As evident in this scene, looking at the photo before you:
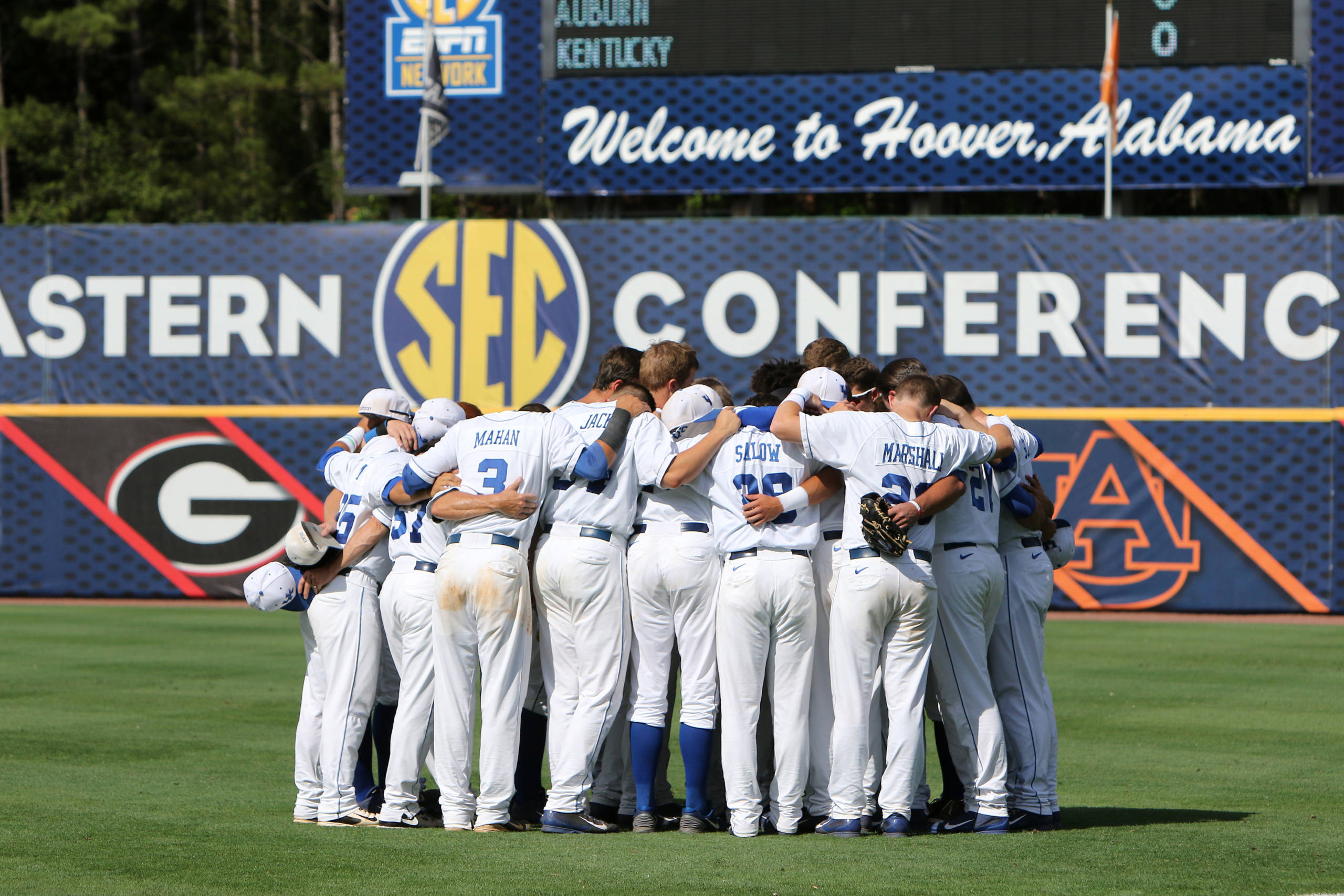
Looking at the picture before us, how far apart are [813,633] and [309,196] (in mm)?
39115

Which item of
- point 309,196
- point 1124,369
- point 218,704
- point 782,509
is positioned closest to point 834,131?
point 1124,369

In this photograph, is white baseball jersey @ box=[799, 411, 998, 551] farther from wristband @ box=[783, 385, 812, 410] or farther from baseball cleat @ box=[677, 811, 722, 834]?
baseball cleat @ box=[677, 811, 722, 834]

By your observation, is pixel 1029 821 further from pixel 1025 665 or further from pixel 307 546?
pixel 307 546

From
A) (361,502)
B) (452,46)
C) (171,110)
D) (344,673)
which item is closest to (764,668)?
(344,673)

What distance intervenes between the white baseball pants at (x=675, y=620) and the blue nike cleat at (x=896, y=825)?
80 centimetres

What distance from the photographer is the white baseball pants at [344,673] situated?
20.5ft

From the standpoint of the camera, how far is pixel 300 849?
558cm

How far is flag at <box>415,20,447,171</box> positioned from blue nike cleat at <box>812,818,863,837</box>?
39.3 feet

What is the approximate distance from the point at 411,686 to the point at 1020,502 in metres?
2.67

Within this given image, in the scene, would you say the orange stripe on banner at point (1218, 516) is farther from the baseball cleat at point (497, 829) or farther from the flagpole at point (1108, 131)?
the baseball cleat at point (497, 829)

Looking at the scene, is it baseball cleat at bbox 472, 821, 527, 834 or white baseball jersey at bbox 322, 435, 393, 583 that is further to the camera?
white baseball jersey at bbox 322, 435, 393, 583

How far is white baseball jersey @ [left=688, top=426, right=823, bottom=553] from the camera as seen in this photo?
19.4ft

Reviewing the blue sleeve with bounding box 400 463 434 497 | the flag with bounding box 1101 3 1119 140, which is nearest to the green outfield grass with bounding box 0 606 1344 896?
the blue sleeve with bounding box 400 463 434 497

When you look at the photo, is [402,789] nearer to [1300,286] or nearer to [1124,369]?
[1124,369]
